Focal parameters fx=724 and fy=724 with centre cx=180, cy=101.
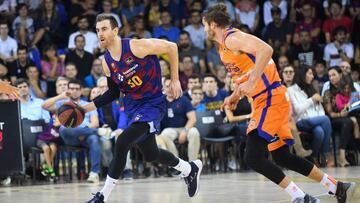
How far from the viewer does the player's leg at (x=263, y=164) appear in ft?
22.1

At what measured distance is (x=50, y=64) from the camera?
14.5 meters

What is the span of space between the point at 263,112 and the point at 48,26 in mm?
9579

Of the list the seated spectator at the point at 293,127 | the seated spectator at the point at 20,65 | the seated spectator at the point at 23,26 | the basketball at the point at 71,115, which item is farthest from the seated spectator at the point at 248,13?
the basketball at the point at 71,115

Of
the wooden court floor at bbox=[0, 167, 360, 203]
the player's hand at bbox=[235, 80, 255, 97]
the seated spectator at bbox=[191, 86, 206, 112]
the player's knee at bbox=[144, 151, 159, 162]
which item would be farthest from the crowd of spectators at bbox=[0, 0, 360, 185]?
the player's hand at bbox=[235, 80, 255, 97]

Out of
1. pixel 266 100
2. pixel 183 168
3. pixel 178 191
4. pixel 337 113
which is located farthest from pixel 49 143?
pixel 266 100

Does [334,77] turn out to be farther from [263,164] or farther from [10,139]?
[263,164]

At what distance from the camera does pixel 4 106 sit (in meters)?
11.0

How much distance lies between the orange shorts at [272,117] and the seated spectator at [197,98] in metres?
6.27

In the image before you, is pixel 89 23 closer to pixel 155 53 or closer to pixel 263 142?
pixel 155 53

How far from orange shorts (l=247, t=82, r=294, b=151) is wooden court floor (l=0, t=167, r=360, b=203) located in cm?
92

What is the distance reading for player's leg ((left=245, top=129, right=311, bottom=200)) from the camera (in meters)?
6.73

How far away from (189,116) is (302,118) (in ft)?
7.01

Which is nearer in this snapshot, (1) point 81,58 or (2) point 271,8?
(1) point 81,58

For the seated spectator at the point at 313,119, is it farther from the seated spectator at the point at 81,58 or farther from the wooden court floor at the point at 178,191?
the seated spectator at the point at 81,58
